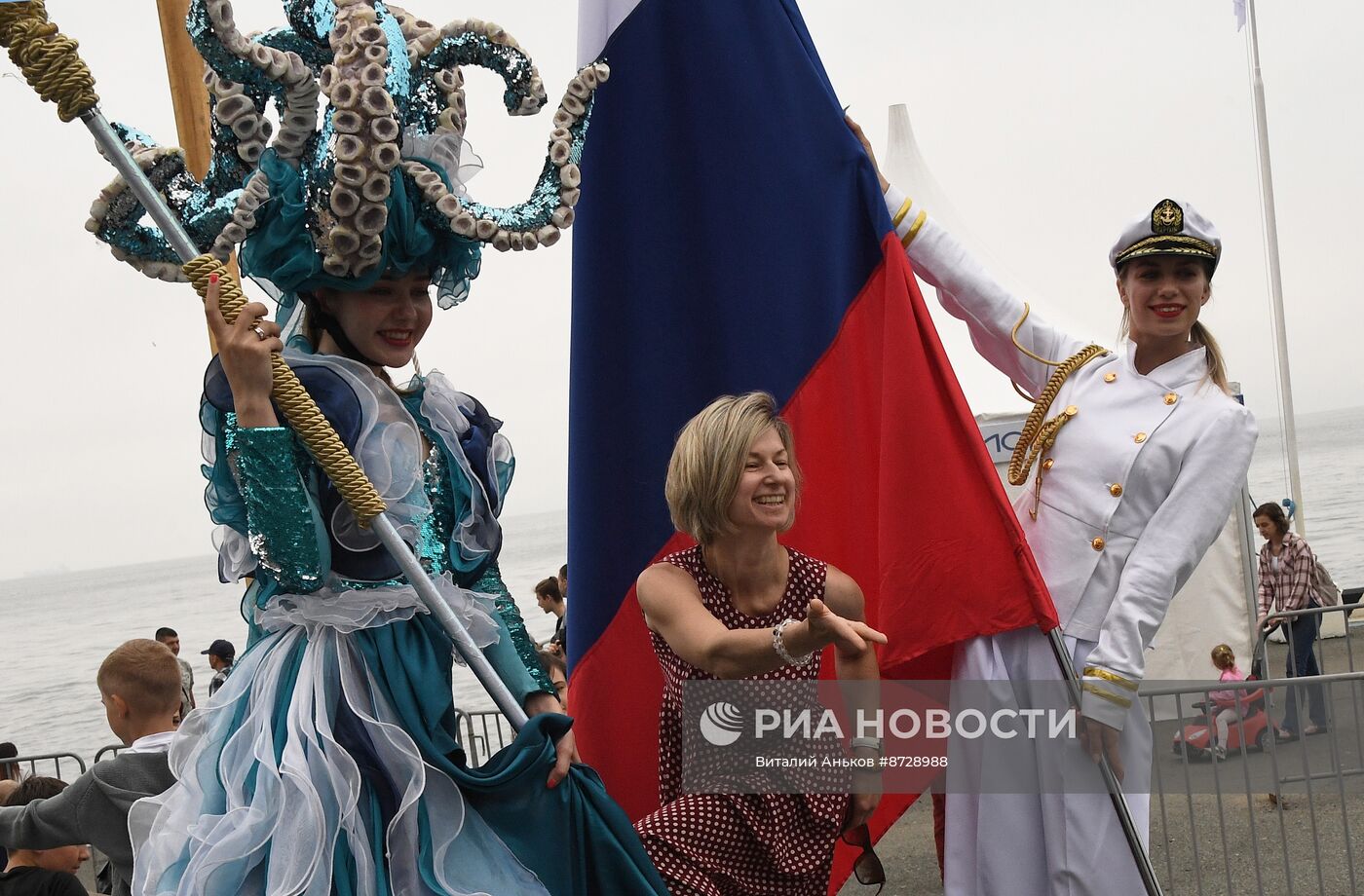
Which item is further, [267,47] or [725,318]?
[725,318]

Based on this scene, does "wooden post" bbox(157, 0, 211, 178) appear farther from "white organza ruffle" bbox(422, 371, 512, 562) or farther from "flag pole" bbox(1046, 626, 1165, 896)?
"flag pole" bbox(1046, 626, 1165, 896)

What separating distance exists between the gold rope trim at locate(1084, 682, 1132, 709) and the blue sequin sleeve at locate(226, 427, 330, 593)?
163 centimetres

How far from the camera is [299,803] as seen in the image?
2.04 metres

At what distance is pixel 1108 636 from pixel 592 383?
1.29 meters

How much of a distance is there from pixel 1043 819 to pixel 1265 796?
12.7ft

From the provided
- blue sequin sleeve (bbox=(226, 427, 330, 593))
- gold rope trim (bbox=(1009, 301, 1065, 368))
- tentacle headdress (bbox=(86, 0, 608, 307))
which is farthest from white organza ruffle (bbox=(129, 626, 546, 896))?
gold rope trim (bbox=(1009, 301, 1065, 368))

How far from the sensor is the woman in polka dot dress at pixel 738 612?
260cm

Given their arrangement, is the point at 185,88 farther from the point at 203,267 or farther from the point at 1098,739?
the point at 1098,739

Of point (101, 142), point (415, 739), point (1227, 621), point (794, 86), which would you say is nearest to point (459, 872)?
point (415, 739)

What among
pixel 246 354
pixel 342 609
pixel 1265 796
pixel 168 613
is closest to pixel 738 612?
pixel 342 609

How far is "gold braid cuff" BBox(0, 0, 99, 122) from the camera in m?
1.95

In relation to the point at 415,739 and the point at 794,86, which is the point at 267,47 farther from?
the point at 794,86

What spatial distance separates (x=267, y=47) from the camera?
2.16m

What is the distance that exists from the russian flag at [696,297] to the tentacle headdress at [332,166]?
0.97m
